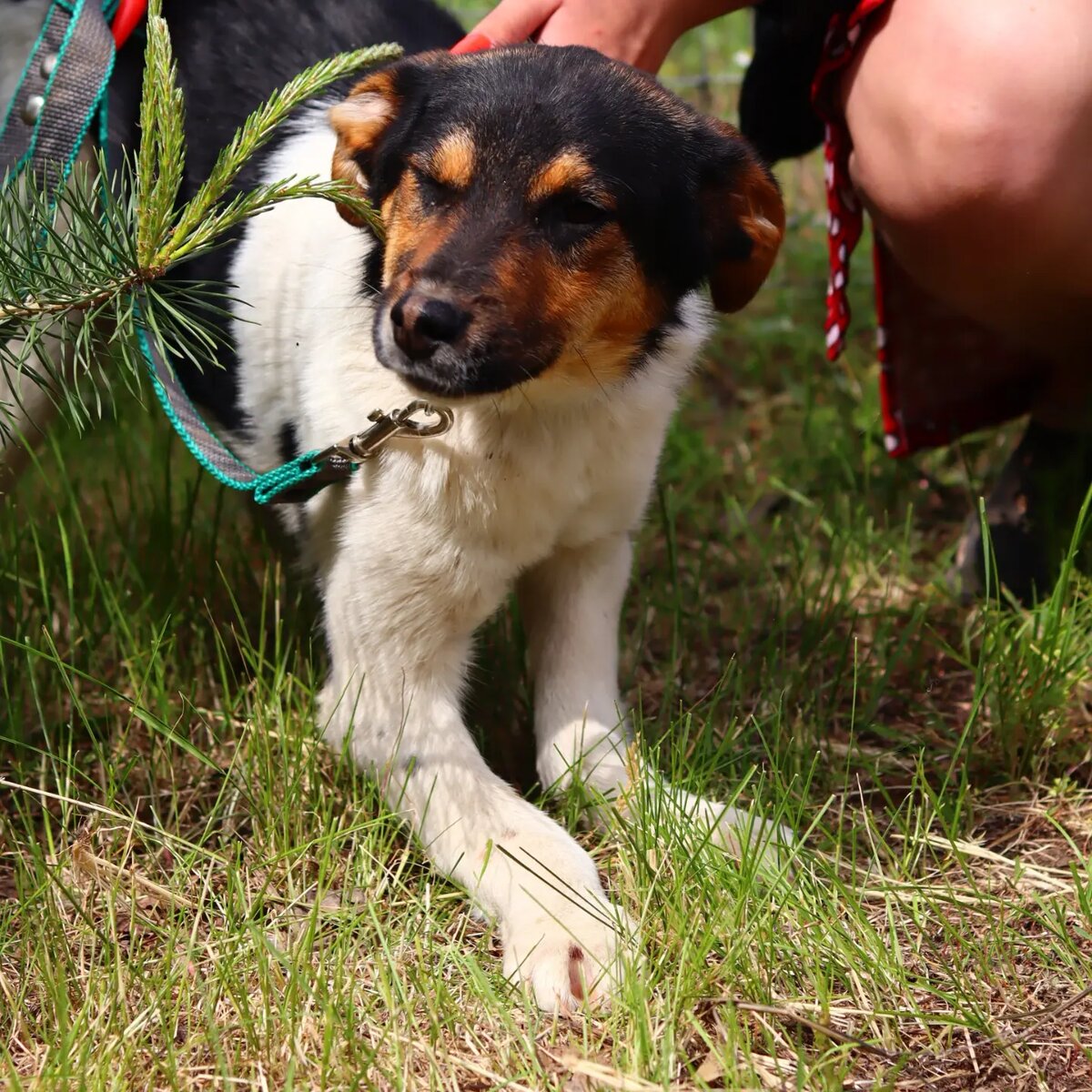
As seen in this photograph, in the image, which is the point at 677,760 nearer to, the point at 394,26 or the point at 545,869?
the point at 545,869

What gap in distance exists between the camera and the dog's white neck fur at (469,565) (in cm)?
215

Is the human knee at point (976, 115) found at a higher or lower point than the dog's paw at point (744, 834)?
higher

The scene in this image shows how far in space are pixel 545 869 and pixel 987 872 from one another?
0.71 metres

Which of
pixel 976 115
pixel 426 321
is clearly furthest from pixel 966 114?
pixel 426 321

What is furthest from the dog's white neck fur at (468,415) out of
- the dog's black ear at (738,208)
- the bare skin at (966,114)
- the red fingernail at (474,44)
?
the bare skin at (966,114)

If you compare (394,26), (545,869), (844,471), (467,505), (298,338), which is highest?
(394,26)

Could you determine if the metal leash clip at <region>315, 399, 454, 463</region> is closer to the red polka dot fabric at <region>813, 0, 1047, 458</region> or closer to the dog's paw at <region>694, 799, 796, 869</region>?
the dog's paw at <region>694, 799, 796, 869</region>

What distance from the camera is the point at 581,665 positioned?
243cm

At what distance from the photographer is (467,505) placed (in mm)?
2170

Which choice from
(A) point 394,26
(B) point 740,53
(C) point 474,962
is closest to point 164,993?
(C) point 474,962

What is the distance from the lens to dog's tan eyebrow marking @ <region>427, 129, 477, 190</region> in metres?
2.00

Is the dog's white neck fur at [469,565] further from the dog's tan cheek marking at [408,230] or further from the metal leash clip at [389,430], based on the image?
the dog's tan cheek marking at [408,230]

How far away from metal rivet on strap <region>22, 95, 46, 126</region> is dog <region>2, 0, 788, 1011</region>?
22 cm

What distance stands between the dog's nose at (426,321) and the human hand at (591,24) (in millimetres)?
692
